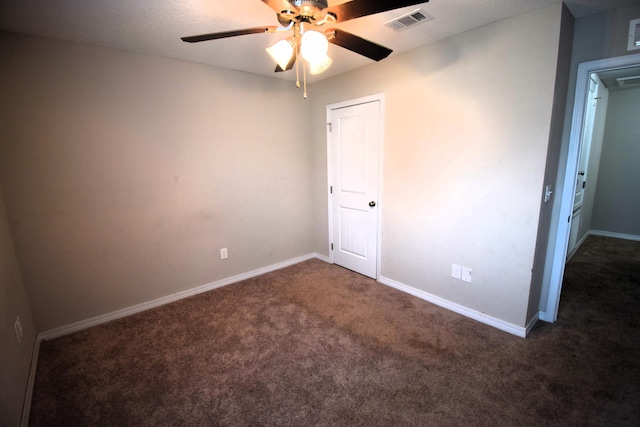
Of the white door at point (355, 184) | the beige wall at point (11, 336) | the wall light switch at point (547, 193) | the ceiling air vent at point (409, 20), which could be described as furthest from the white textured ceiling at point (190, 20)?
the beige wall at point (11, 336)

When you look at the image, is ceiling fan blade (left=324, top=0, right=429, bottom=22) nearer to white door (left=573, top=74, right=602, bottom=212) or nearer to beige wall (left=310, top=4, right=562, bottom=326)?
beige wall (left=310, top=4, right=562, bottom=326)

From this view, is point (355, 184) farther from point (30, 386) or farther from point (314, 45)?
point (30, 386)

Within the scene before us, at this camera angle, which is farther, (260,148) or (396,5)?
(260,148)

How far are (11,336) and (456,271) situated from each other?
3294 mm

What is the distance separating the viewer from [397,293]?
300cm

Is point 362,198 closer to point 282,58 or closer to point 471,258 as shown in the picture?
point 471,258

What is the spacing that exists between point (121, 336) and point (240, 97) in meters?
2.60

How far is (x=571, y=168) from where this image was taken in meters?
2.19

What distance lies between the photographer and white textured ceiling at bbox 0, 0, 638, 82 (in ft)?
5.72

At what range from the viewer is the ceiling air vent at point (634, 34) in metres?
1.85

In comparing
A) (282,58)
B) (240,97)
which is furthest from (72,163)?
(282,58)

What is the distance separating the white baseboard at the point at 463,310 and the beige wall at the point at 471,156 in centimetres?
5

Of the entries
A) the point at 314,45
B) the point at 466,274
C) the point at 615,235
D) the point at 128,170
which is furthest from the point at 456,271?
the point at 615,235

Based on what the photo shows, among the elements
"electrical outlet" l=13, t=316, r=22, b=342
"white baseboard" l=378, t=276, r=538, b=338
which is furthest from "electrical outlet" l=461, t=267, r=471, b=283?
"electrical outlet" l=13, t=316, r=22, b=342
